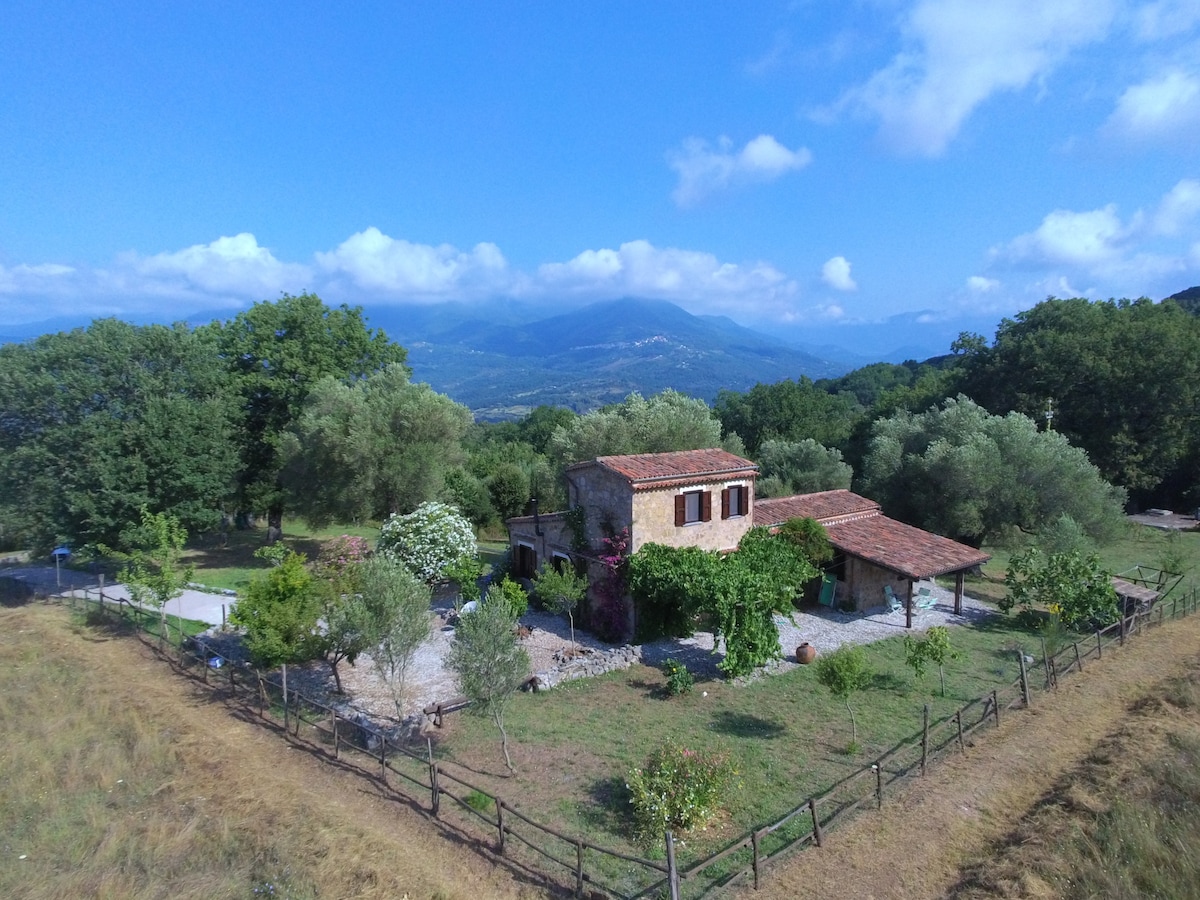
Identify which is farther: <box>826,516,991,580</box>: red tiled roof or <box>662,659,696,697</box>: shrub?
<box>826,516,991,580</box>: red tiled roof

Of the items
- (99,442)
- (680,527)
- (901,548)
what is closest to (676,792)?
(680,527)

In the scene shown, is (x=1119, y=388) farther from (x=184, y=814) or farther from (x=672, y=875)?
(x=184, y=814)

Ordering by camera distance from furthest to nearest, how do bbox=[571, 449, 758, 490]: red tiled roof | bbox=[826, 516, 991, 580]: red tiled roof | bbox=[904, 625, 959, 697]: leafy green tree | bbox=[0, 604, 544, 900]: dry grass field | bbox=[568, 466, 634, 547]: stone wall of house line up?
bbox=[826, 516, 991, 580]: red tiled roof
bbox=[568, 466, 634, 547]: stone wall of house
bbox=[571, 449, 758, 490]: red tiled roof
bbox=[904, 625, 959, 697]: leafy green tree
bbox=[0, 604, 544, 900]: dry grass field

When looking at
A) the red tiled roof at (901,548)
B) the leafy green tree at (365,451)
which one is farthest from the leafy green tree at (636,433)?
the red tiled roof at (901,548)

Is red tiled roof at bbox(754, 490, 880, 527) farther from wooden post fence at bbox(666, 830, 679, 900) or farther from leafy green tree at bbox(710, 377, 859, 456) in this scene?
leafy green tree at bbox(710, 377, 859, 456)

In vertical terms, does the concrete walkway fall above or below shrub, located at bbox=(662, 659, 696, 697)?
below

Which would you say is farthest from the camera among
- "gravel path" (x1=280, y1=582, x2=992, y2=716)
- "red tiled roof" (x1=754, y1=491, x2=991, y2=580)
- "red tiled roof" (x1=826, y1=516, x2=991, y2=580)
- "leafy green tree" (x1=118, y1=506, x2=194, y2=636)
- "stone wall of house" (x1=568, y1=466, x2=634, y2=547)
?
"red tiled roof" (x1=754, y1=491, x2=991, y2=580)

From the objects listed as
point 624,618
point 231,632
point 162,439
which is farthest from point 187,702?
point 162,439

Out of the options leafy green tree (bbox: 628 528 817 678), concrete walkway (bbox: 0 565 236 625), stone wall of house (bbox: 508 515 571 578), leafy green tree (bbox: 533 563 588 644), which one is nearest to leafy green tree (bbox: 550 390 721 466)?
stone wall of house (bbox: 508 515 571 578)

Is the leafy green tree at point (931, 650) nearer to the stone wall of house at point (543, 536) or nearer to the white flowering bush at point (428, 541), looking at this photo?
the stone wall of house at point (543, 536)
